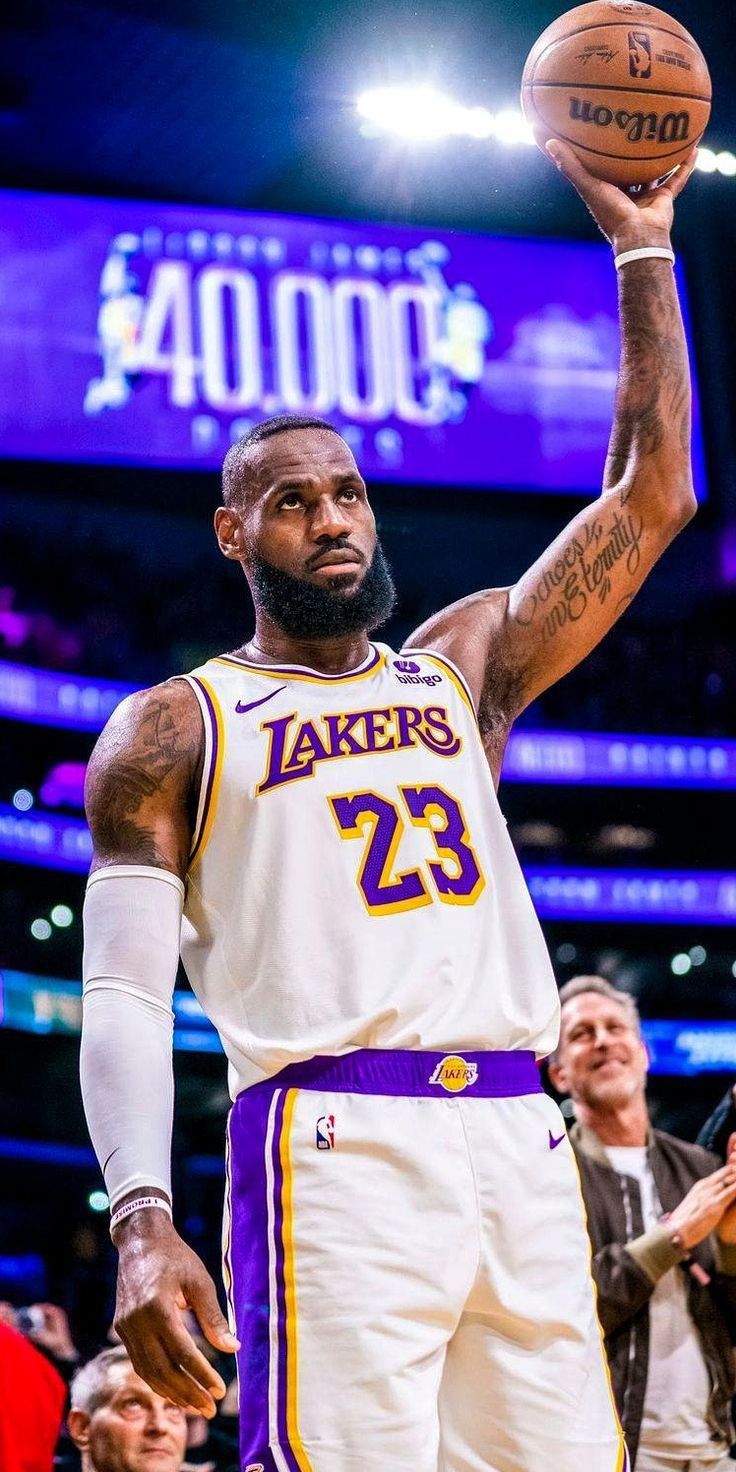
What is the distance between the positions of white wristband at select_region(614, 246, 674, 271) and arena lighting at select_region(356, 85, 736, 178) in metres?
10.1

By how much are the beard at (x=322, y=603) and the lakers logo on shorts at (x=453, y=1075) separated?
767 mm

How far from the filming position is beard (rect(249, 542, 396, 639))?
3.00 metres

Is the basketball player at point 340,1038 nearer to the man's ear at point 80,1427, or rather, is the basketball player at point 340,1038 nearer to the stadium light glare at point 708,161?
the man's ear at point 80,1427

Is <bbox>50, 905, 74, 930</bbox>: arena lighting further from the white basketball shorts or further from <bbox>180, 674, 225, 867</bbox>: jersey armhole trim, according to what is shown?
the white basketball shorts

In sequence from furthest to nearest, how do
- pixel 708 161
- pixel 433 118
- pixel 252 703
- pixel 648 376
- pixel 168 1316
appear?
1. pixel 708 161
2. pixel 433 118
3. pixel 648 376
4. pixel 252 703
5. pixel 168 1316

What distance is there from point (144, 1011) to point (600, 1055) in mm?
2334

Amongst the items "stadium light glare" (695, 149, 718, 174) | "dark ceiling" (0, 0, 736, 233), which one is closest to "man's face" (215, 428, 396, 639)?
"dark ceiling" (0, 0, 736, 233)

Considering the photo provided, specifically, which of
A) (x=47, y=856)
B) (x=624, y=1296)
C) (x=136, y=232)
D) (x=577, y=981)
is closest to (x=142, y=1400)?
(x=624, y=1296)

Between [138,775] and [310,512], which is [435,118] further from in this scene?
[138,775]

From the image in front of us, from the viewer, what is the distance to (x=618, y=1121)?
4664 mm

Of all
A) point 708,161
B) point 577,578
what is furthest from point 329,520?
point 708,161

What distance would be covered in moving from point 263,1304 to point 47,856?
40.8ft

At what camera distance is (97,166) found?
1491 centimetres

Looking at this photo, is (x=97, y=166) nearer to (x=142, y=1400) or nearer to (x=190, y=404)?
(x=190, y=404)
